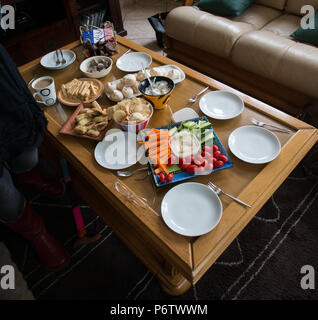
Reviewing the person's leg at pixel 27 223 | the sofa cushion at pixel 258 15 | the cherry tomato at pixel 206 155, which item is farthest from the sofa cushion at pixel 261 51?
the person's leg at pixel 27 223

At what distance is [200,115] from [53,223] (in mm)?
966

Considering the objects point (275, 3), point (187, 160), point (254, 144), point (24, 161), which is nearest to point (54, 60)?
point (24, 161)

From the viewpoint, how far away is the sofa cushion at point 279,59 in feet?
5.32

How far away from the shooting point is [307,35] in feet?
5.95

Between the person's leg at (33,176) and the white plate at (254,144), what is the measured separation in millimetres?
902

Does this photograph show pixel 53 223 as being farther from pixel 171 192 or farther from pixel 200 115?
pixel 200 115

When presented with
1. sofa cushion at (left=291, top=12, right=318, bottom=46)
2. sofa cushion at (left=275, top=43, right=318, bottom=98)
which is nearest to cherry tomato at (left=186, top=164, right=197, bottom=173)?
sofa cushion at (left=275, top=43, right=318, bottom=98)

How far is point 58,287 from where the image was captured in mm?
1225

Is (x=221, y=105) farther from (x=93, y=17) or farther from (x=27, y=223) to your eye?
(x=93, y=17)

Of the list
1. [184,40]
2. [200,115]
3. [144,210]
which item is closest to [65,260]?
[144,210]

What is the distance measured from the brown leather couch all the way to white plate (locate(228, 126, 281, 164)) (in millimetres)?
830

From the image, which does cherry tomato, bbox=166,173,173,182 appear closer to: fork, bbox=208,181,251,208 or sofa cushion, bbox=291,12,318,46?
fork, bbox=208,181,251,208

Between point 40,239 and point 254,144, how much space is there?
3.31ft

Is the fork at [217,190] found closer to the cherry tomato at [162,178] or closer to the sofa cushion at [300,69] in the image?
the cherry tomato at [162,178]
